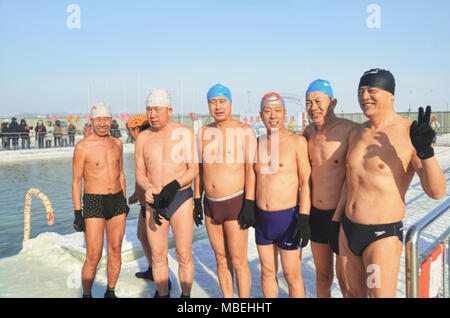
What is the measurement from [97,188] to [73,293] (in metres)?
1.34

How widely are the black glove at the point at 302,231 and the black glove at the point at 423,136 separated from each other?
1.11 meters

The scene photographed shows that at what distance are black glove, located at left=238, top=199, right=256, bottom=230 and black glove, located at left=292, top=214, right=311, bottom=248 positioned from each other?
0.42 m

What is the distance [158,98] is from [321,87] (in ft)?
5.36

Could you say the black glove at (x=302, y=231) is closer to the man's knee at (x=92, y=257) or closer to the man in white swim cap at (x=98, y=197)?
the man in white swim cap at (x=98, y=197)

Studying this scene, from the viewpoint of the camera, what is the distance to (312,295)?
3809 millimetres

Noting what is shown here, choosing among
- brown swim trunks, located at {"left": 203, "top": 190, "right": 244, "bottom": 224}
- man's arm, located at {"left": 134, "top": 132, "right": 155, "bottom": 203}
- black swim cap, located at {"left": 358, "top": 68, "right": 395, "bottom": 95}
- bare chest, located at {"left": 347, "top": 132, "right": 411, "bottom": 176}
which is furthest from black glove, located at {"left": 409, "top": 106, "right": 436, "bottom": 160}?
man's arm, located at {"left": 134, "top": 132, "right": 155, "bottom": 203}

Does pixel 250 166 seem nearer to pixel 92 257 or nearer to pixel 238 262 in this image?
pixel 238 262

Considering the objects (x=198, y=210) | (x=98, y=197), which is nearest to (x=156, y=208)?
(x=198, y=210)

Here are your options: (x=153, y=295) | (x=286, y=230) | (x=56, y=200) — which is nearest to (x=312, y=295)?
(x=286, y=230)

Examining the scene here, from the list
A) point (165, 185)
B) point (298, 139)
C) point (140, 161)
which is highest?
point (298, 139)

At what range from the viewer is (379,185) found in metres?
2.54

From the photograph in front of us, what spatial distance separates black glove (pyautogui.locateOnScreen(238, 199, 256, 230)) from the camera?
3311mm

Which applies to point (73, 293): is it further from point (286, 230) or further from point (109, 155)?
point (286, 230)

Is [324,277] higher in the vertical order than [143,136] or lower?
lower
